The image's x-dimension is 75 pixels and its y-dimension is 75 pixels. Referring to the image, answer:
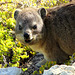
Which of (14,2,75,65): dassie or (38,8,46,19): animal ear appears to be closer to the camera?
(14,2,75,65): dassie

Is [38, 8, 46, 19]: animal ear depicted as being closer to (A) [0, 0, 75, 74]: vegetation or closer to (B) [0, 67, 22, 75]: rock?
(A) [0, 0, 75, 74]: vegetation

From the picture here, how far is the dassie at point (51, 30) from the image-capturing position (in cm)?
396

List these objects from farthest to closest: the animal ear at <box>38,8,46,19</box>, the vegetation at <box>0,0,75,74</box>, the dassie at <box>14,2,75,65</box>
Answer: the vegetation at <box>0,0,75,74</box>
the animal ear at <box>38,8,46,19</box>
the dassie at <box>14,2,75,65</box>

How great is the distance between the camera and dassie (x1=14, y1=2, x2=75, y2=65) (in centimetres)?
396

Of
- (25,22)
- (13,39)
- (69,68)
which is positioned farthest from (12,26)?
(69,68)

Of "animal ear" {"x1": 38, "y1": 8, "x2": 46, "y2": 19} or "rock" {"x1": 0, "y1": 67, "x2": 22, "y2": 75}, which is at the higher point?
"animal ear" {"x1": 38, "y1": 8, "x2": 46, "y2": 19}

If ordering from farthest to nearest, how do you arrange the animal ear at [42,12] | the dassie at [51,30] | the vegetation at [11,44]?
the vegetation at [11,44] < the animal ear at [42,12] < the dassie at [51,30]

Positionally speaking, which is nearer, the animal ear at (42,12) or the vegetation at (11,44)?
the animal ear at (42,12)

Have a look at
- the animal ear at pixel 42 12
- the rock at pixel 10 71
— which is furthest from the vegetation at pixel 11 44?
the animal ear at pixel 42 12

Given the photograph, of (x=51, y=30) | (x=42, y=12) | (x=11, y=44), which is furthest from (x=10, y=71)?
(x=42, y=12)

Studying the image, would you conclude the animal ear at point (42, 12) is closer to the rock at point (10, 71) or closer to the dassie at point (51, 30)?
the dassie at point (51, 30)

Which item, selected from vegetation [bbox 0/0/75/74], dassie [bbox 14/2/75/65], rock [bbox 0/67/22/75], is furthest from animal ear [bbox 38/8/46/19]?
rock [bbox 0/67/22/75]

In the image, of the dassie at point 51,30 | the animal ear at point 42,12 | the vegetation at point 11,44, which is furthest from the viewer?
the vegetation at point 11,44

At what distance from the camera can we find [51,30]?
165 inches
